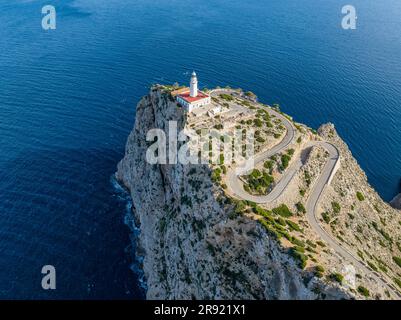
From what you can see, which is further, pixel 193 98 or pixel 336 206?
pixel 193 98

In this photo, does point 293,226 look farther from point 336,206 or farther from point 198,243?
point 198,243

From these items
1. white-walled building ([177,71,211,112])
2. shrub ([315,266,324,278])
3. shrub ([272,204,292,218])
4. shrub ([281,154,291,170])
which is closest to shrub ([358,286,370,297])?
shrub ([315,266,324,278])

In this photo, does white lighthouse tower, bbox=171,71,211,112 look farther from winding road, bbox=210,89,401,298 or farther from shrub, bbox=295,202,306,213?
shrub, bbox=295,202,306,213

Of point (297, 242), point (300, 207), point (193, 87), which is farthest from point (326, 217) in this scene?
point (193, 87)

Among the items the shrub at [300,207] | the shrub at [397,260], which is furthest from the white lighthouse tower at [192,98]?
the shrub at [397,260]

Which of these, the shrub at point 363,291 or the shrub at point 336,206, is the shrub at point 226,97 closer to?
the shrub at point 336,206

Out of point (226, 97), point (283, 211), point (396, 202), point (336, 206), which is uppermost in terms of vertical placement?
point (226, 97)
